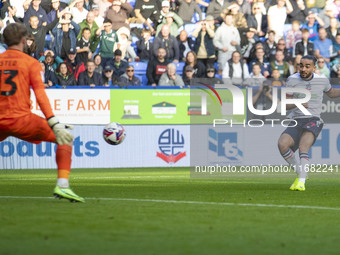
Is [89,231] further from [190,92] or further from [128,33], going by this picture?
[128,33]

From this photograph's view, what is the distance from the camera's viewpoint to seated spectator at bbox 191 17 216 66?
24.8 meters

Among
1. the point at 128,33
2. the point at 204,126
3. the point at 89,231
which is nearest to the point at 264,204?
the point at 89,231

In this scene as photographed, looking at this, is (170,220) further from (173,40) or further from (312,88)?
(173,40)

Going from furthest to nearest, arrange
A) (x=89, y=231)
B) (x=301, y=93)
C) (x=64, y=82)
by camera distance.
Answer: (x=64, y=82) < (x=301, y=93) < (x=89, y=231)

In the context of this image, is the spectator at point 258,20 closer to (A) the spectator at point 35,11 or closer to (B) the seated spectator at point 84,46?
(B) the seated spectator at point 84,46

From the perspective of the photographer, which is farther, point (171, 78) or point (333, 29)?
point (333, 29)

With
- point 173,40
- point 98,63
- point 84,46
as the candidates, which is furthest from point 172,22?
point 98,63

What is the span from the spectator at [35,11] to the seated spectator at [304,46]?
8.14 m

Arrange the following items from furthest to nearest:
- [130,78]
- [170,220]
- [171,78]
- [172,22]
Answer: [172,22] → [171,78] → [130,78] → [170,220]

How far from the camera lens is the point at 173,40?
24.7m

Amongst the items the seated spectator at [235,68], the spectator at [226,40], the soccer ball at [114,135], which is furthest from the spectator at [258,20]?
the soccer ball at [114,135]

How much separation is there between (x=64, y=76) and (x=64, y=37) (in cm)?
205

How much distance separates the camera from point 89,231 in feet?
24.5

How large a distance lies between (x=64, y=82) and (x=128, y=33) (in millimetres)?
3740
